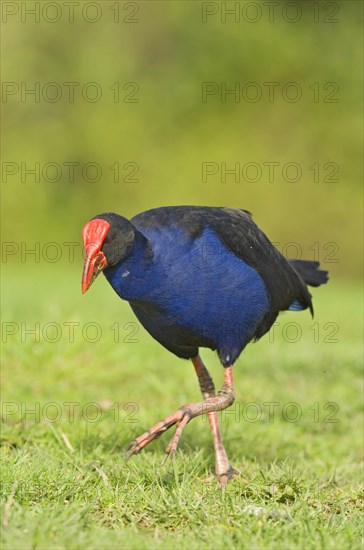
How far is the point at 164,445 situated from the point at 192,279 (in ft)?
4.31

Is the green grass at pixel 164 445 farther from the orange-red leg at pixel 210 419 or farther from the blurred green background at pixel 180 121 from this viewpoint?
the blurred green background at pixel 180 121

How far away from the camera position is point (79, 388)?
6.64 m

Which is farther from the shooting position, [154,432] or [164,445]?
[164,445]

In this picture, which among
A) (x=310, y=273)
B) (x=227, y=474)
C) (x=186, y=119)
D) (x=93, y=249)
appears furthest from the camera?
(x=186, y=119)

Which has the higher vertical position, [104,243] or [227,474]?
[104,243]

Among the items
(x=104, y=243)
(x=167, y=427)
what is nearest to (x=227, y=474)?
(x=167, y=427)

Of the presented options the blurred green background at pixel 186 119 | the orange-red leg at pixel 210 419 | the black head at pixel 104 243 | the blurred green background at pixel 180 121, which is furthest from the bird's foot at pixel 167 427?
the blurred green background at pixel 186 119

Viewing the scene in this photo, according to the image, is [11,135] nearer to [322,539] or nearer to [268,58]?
[268,58]

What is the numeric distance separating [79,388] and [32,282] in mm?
7027

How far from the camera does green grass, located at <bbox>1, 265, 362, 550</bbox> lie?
3291 mm

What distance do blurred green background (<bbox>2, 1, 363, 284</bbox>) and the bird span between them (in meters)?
14.3

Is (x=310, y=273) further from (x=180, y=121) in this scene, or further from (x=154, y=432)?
(x=180, y=121)

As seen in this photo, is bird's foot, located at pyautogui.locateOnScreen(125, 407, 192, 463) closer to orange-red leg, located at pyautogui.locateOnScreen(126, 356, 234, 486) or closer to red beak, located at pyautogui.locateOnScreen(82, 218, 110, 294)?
orange-red leg, located at pyautogui.locateOnScreen(126, 356, 234, 486)

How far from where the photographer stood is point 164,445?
527 centimetres
